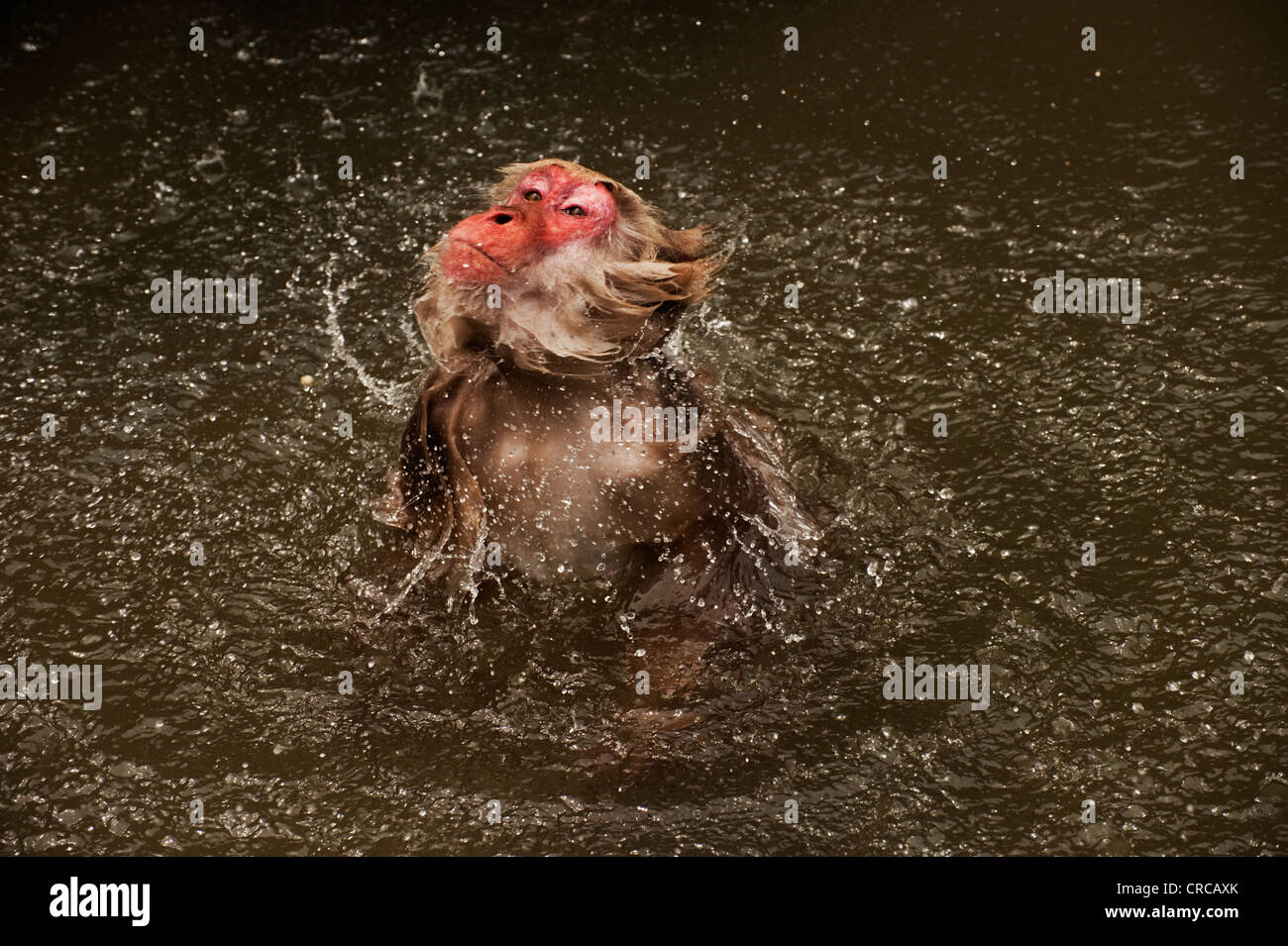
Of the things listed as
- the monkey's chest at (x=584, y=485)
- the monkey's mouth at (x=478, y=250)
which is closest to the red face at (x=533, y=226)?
the monkey's mouth at (x=478, y=250)

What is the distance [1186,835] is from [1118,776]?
0.22 metres

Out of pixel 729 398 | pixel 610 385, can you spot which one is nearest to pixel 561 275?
pixel 610 385

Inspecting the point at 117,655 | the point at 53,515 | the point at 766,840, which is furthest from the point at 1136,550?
the point at 53,515

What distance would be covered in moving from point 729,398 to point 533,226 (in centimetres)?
165

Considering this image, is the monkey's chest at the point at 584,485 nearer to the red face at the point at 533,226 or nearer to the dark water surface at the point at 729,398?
the dark water surface at the point at 729,398

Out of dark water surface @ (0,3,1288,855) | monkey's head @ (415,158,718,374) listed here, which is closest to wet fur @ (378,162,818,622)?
monkey's head @ (415,158,718,374)

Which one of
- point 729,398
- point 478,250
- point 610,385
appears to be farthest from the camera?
point 729,398

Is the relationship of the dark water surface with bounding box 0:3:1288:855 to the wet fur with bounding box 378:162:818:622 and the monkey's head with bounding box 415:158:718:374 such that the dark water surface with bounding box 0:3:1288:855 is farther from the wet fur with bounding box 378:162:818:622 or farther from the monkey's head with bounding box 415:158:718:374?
the monkey's head with bounding box 415:158:718:374

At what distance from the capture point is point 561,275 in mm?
3523

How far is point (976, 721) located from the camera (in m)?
4.03

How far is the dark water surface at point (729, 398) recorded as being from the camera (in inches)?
155

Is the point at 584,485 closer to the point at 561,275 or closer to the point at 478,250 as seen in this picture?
the point at 561,275

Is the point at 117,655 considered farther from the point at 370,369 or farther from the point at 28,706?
the point at 370,369

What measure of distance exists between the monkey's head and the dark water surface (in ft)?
3.10
